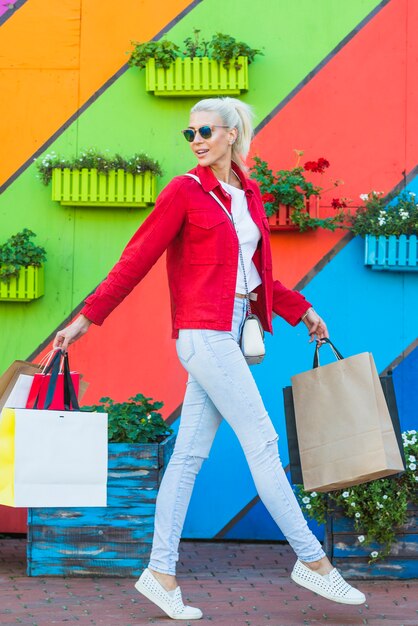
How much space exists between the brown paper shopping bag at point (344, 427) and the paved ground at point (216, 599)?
49cm

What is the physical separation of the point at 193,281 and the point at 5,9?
7.43ft

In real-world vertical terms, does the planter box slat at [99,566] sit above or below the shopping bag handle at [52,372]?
below

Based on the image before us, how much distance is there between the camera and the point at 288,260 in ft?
16.8

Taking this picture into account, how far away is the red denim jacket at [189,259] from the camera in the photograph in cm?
371

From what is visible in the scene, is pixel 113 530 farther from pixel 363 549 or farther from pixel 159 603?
pixel 363 549

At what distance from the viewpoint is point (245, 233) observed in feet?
12.6

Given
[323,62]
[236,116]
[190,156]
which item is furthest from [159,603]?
[323,62]

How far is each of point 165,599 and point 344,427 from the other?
2.90 feet

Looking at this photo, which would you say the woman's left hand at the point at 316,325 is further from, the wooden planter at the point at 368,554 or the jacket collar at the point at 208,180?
the wooden planter at the point at 368,554

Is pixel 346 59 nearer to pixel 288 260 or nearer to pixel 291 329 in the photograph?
pixel 288 260

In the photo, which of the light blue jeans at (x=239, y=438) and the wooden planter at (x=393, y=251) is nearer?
the light blue jeans at (x=239, y=438)

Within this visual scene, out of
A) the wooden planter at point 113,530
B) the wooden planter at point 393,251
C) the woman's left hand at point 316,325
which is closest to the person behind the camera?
the woman's left hand at point 316,325

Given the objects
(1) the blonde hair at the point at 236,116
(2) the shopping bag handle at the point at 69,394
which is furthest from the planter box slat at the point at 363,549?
(1) the blonde hair at the point at 236,116

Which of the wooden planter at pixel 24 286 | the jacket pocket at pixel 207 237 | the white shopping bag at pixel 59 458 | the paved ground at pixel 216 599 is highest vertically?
the jacket pocket at pixel 207 237
